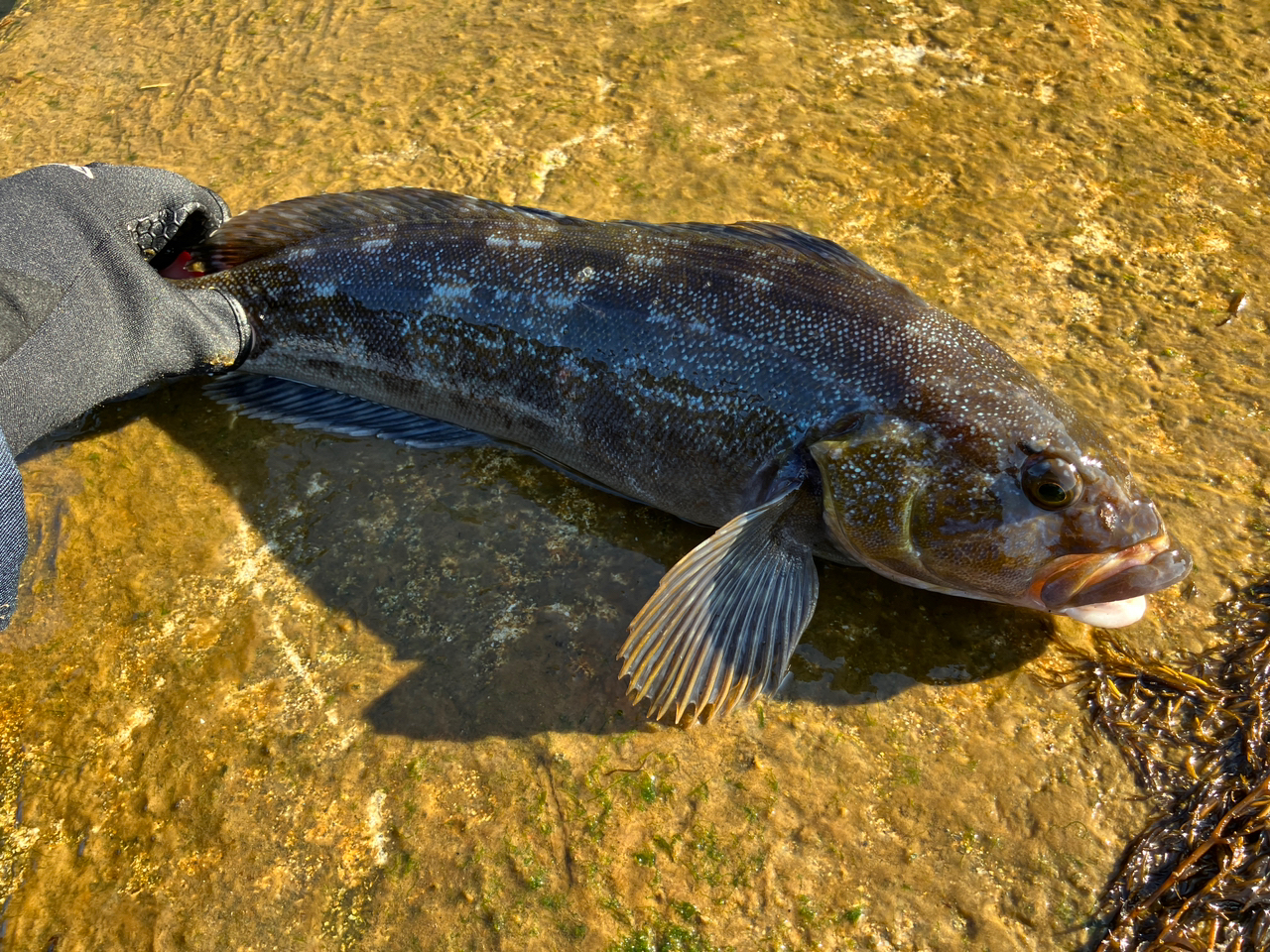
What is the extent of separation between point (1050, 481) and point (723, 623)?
1.14 meters

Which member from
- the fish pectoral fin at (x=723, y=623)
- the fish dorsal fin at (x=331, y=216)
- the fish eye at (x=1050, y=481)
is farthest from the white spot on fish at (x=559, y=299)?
the fish eye at (x=1050, y=481)

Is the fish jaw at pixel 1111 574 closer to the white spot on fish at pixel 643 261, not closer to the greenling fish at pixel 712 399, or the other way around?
the greenling fish at pixel 712 399

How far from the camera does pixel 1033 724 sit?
2.94 meters

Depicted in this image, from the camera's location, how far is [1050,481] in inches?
112

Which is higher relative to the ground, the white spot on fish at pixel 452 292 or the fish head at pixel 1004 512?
the fish head at pixel 1004 512

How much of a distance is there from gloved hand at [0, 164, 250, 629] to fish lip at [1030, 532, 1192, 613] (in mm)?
3525

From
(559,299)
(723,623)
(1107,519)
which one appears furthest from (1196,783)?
(559,299)

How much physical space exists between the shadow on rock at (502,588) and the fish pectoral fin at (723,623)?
162mm

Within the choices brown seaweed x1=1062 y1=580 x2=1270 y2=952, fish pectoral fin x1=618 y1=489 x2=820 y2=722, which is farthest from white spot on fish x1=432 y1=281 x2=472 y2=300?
brown seaweed x1=1062 y1=580 x2=1270 y2=952

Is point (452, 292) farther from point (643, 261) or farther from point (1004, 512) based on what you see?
point (1004, 512)

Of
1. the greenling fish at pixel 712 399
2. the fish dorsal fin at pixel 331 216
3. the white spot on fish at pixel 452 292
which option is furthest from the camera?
the fish dorsal fin at pixel 331 216

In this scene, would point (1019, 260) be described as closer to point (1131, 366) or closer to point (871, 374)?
point (1131, 366)

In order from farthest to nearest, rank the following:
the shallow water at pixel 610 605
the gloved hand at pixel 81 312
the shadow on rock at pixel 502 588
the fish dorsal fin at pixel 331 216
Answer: the fish dorsal fin at pixel 331 216 → the gloved hand at pixel 81 312 → the shadow on rock at pixel 502 588 → the shallow water at pixel 610 605

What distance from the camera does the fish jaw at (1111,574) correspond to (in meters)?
2.81
